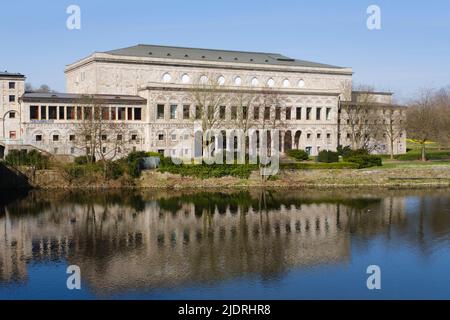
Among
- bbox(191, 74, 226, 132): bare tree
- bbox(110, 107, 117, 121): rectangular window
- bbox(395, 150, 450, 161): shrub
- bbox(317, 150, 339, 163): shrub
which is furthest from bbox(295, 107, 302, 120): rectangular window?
bbox(110, 107, 117, 121): rectangular window

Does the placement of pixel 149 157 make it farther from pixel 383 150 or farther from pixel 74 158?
pixel 383 150

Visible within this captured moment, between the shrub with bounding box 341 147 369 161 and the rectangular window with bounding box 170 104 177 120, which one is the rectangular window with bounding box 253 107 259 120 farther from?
the shrub with bounding box 341 147 369 161

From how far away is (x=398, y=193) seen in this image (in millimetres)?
46188

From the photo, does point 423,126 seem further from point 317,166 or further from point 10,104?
point 10,104

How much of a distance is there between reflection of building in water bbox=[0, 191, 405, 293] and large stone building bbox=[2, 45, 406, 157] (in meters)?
16.3

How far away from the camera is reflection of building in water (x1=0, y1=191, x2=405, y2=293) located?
23.1m

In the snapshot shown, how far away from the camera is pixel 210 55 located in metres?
68.6

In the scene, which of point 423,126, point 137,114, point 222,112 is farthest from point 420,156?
point 137,114

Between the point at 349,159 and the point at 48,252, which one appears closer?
the point at 48,252

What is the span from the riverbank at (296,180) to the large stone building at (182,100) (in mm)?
4591

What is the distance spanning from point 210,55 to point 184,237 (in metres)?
42.2

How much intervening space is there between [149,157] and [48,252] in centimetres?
2483
